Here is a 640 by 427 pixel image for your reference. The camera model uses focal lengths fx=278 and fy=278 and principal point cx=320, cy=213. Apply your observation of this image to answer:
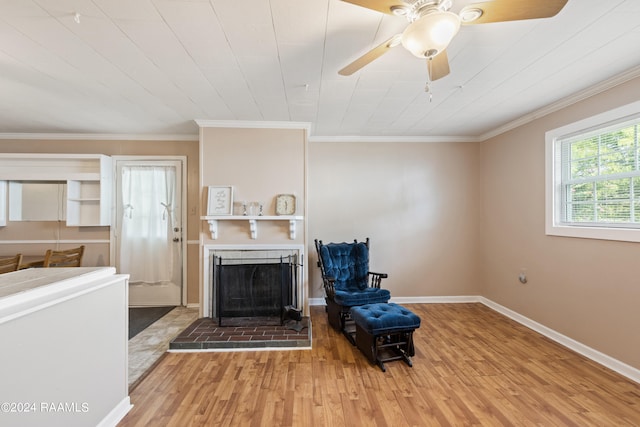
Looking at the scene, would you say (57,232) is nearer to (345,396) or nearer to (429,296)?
(345,396)

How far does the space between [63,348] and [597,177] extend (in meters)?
4.35

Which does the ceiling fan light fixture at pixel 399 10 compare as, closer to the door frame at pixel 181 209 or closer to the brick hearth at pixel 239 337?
the brick hearth at pixel 239 337

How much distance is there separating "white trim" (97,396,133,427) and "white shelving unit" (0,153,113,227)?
2.76 meters

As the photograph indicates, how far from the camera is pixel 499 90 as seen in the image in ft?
8.73

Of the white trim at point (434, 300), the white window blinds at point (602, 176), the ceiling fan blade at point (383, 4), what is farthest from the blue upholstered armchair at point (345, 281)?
the ceiling fan blade at point (383, 4)

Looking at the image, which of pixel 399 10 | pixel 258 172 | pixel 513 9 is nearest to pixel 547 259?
pixel 513 9

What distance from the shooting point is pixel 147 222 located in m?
4.02

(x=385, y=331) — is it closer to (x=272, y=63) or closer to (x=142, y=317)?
(x=272, y=63)

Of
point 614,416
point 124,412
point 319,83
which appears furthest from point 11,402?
point 614,416

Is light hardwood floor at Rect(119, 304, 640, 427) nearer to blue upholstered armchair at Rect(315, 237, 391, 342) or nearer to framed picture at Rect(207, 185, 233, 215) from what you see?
blue upholstered armchair at Rect(315, 237, 391, 342)

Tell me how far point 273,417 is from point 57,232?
4.13 m

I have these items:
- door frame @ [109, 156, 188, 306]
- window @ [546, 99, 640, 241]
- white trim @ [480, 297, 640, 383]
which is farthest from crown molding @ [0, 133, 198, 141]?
white trim @ [480, 297, 640, 383]

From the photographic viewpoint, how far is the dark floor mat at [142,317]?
330 cm

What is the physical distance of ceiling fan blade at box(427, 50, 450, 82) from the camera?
168 cm
